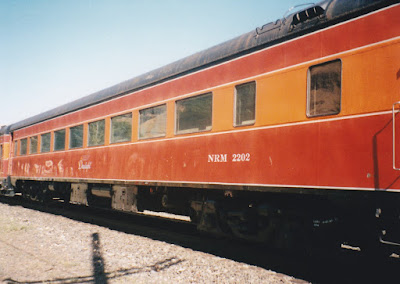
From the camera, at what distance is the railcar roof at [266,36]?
457cm

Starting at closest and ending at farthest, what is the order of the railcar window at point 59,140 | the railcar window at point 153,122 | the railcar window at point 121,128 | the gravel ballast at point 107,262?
the gravel ballast at point 107,262 < the railcar window at point 153,122 < the railcar window at point 121,128 < the railcar window at point 59,140

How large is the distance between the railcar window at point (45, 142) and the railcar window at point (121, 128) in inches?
196

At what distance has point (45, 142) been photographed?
1345 centimetres

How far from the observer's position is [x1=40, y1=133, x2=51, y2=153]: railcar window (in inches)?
518

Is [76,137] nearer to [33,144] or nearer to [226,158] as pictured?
[33,144]

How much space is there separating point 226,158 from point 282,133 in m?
1.16

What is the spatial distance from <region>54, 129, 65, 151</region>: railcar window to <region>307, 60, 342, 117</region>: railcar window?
913 cm

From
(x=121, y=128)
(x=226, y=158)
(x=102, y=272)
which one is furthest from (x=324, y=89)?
(x=121, y=128)

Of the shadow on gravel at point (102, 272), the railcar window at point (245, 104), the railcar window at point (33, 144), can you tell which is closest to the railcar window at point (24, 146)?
the railcar window at point (33, 144)

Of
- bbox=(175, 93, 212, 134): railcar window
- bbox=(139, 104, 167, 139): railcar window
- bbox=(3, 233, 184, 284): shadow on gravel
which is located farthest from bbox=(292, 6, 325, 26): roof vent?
bbox=(3, 233, 184, 284): shadow on gravel

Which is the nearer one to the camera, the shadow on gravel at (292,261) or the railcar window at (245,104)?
the shadow on gravel at (292,261)

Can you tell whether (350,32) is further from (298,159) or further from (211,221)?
(211,221)

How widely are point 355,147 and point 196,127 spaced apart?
3088 millimetres

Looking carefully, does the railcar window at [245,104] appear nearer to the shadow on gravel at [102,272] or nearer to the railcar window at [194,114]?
the railcar window at [194,114]
